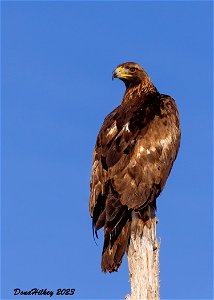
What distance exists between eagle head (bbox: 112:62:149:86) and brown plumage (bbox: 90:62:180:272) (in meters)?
0.60

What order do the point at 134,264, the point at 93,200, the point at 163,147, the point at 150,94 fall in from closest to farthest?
the point at 134,264 → the point at 93,200 → the point at 163,147 → the point at 150,94

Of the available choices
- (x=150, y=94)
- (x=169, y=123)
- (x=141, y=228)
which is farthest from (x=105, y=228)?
(x=150, y=94)

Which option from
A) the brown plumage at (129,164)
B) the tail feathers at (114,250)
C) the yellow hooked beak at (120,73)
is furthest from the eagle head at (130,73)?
the tail feathers at (114,250)

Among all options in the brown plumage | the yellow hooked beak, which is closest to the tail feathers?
the brown plumage

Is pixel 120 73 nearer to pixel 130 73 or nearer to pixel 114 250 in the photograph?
pixel 130 73

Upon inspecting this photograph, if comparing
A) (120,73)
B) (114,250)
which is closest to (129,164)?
(114,250)

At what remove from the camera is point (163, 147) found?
457 inches

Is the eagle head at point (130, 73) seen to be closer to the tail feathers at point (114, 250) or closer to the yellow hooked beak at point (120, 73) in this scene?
the yellow hooked beak at point (120, 73)

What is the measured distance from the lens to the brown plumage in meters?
10.3

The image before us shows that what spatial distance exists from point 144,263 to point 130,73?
455cm

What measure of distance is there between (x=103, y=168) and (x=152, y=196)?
2.85ft

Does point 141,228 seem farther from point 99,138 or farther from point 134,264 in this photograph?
point 99,138

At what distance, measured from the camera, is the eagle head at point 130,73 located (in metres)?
13.1

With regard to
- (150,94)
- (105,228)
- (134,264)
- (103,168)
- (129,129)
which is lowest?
(134,264)
